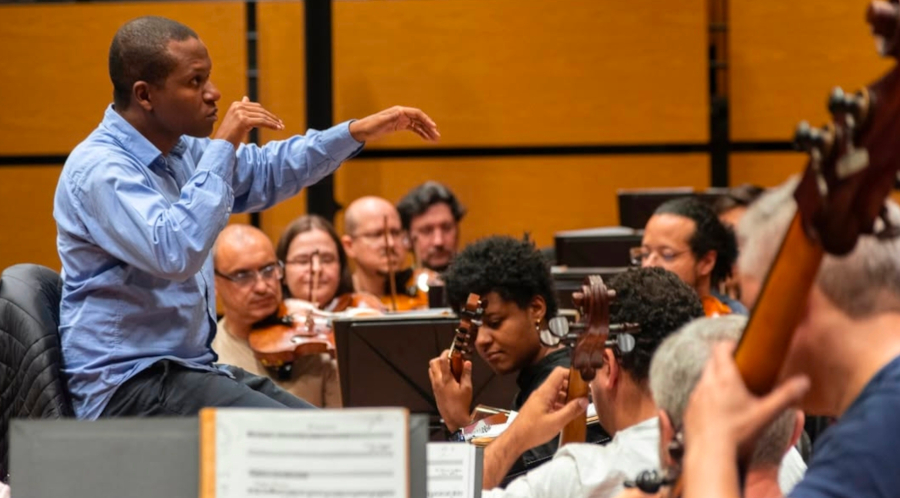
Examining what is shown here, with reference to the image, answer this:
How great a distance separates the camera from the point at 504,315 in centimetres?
369

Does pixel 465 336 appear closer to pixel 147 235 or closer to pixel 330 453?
pixel 147 235

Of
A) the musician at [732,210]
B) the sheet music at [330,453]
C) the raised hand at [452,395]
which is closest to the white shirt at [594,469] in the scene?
the sheet music at [330,453]

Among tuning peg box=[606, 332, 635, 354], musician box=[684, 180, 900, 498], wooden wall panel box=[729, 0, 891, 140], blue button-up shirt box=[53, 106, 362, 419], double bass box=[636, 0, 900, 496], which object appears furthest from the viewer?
wooden wall panel box=[729, 0, 891, 140]

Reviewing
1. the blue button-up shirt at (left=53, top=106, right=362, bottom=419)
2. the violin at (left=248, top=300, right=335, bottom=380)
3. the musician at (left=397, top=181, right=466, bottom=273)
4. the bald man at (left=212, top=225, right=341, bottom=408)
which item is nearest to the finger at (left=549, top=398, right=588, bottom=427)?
the blue button-up shirt at (left=53, top=106, right=362, bottom=419)

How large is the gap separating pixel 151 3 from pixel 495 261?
3695 millimetres

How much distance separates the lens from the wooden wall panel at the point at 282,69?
6785mm

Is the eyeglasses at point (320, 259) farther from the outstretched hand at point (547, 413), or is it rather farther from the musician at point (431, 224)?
the outstretched hand at point (547, 413)

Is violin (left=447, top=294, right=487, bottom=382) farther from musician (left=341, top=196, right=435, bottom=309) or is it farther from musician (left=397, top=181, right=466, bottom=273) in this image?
musician (left=397, top=181, right=466, bottom=273)

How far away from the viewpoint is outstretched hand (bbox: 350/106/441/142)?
3053 mm

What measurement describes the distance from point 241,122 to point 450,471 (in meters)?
1.07

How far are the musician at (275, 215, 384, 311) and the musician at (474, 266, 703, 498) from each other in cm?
247

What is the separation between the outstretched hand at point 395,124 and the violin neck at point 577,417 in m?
0.68

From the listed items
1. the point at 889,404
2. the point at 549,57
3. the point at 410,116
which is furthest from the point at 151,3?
the point at 889,404

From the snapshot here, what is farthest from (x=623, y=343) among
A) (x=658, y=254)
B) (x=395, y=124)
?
(x=658, y=254)
